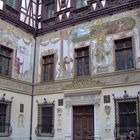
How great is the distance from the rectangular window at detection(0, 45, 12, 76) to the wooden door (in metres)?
3.86

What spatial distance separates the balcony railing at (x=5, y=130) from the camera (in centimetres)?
1250

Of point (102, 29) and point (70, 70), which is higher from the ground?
point (102, 29)

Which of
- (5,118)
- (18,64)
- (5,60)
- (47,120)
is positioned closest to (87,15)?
(18,64)

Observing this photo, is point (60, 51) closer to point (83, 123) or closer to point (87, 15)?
point (87, 15)

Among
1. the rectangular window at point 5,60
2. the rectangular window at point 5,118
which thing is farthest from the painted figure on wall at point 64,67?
the rectangular window at point 5,118

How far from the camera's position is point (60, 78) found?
13672mm

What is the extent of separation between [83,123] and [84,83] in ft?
6.11

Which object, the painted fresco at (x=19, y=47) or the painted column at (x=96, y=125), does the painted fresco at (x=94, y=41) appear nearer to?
the painted fresco at (x=19, y=47)

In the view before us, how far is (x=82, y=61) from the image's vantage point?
1334 centimetres

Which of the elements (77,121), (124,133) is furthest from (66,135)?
(124,133)

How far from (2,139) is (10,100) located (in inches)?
73.1

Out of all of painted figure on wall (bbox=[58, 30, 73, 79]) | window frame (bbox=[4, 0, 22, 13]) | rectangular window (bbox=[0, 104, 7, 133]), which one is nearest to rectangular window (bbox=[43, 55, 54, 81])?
painted figure on wall (bbox=[58, 30, 73, 79])

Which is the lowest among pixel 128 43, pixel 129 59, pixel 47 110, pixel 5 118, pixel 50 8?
pixel 5 118

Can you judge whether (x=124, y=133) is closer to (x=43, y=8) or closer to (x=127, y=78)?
(x=127, y=78)
